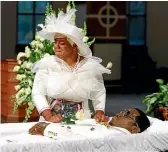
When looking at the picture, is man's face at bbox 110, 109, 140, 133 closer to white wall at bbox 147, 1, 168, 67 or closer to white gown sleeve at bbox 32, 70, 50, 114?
white gown sleeve at bbox 32, 70, 50, 114

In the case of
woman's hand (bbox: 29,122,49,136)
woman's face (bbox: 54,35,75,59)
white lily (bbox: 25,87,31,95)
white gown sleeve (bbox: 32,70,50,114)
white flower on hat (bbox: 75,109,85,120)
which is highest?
woman's face (bbox: 54,35,75,59)

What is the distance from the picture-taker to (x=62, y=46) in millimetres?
3428

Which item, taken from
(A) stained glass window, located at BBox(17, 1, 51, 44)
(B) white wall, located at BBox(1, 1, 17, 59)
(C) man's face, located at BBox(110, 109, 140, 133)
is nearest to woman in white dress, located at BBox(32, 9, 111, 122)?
(C) man's face, located at BBox(110, 109, 140, 133)

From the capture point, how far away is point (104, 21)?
41.9 ft

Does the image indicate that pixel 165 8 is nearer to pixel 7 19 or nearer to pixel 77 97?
pixel 7 19

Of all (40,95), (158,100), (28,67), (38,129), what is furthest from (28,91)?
(38,129)

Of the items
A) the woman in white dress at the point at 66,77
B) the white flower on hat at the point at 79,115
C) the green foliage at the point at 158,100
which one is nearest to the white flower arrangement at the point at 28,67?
the green foliage at the point at 158,100

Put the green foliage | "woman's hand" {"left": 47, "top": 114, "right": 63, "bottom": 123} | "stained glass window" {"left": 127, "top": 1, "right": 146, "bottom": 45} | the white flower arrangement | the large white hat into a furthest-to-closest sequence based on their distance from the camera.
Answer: "stained glass window" {"left": 127, "top": 1, "right": 146, "bottom": 45}
the green foliage
the white flower arrangement
the large white hat
"woman's hand" {"left": 47, "top": 114, "right": 63, "bottom": 123}

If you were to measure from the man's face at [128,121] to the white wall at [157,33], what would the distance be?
30.9ft

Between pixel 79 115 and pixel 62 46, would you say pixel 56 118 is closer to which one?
pixel 79 115

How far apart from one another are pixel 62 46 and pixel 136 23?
9486mm

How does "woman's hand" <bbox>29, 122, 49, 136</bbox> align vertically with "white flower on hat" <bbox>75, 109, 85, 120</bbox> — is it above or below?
below

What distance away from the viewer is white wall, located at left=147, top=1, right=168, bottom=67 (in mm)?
12539

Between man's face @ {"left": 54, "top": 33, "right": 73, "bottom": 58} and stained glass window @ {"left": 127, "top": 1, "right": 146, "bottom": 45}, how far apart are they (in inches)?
367
